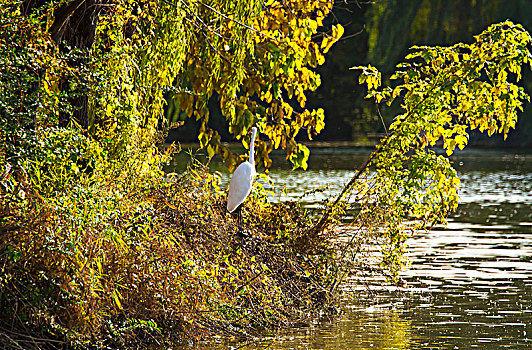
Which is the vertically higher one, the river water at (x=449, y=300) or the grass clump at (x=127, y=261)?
the grass clump at (x=127, y=261)

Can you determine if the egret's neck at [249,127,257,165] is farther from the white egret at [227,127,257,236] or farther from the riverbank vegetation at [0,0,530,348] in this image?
the white egret at [227,127,257,236]

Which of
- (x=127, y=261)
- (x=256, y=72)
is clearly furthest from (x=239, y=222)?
(x=127, y=261)

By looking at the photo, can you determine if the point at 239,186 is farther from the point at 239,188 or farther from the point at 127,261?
the point at 127,261

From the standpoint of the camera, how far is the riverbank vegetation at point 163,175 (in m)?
7.69

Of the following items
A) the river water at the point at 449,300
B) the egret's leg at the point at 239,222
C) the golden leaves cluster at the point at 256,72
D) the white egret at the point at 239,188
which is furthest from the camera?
the golden leaves cluster at the point at 256,72

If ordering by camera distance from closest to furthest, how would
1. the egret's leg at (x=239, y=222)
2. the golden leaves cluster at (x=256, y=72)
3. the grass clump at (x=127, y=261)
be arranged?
the grass clump at (x=127, y=261) < the egret's leg at (x=239, y=222) < the golden leaves cluster at (x=256, y=72)

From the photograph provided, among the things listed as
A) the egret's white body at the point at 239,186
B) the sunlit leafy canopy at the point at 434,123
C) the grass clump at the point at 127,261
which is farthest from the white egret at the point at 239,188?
the sunlit leafy canopy at the point at 434,123

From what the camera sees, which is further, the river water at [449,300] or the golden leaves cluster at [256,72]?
the golden leaves cluster at [256,72]

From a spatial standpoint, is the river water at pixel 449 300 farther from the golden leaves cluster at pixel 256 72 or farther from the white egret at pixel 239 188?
the golden leaves cluster at pixel 256 72

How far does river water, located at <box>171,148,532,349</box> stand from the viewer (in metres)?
9.30

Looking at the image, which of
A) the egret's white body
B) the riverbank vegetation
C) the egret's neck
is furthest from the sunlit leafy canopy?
the egret's white body

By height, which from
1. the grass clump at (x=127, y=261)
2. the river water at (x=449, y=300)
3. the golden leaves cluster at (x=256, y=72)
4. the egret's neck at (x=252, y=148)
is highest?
the golden leaves cluster at (x=256, y=72)

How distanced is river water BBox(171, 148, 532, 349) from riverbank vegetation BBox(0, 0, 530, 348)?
0.51m

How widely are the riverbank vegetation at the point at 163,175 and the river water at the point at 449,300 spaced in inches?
20.0
